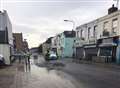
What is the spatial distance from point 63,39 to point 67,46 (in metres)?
3.06

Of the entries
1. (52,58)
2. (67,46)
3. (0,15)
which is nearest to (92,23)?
(52,58)

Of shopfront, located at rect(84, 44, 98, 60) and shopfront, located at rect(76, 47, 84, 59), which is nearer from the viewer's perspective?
shopfront, located at rect(84, 44, 98, 60)

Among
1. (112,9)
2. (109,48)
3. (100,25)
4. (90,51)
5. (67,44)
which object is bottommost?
(90,51)

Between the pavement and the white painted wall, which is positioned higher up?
the white painted wall

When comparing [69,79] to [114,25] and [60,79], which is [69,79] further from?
[114,25]

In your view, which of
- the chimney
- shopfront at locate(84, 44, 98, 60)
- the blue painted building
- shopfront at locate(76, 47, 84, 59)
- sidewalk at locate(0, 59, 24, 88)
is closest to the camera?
sidewalk at locate(0, 59, 24, 88)

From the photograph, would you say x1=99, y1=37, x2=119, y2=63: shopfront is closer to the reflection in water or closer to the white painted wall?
the white painted wall

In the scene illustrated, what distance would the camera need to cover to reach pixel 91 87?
9.86 metres

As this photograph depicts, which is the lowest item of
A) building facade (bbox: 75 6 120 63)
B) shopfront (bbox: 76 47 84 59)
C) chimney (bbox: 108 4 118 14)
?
shopfront (bbox: 76 47 84 59)

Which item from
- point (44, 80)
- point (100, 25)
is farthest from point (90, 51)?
point (44, 80)

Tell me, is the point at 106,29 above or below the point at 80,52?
above

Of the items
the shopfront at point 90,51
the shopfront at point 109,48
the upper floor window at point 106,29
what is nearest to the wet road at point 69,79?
the shopfront at point 109,48

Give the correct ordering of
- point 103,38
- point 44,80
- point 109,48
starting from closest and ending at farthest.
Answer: point 44,80
point 109,48
point 103,38

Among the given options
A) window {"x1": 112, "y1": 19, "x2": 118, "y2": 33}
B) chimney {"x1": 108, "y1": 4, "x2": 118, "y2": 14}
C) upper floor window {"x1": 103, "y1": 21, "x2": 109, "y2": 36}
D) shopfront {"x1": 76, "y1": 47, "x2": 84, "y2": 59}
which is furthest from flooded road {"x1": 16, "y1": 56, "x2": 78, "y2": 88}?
shopfront {"x1": 76, "y1": 47, "x2": 84, "y2": 59}
